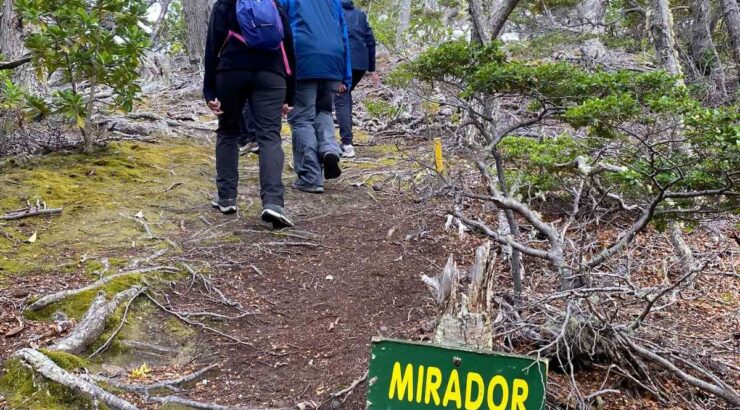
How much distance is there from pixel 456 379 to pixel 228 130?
3.45 meters

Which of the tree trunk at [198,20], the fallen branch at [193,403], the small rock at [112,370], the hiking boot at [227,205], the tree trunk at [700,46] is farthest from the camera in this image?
the tree trunk at [700,46]

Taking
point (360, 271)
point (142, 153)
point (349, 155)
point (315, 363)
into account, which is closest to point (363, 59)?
point (349, 155)

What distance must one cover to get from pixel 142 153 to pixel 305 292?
348 centimetres

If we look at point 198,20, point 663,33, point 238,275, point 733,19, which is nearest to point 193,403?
point 238,275

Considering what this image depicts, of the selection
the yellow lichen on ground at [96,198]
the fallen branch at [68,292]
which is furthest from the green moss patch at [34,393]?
the yellow lichen on ground at [96,198]

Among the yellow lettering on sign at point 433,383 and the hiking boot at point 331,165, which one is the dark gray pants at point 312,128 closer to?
the hiking boot at point 331,165

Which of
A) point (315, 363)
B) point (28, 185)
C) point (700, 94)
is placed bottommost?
point (315, 363)

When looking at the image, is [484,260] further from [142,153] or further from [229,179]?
[142,153]

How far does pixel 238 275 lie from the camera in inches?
152

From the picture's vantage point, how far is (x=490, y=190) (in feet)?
9.57

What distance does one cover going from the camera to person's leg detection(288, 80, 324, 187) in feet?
17.7

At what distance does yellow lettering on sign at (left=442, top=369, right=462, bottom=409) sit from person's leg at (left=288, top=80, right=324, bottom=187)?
398 centimetres

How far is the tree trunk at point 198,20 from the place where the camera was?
9102mm

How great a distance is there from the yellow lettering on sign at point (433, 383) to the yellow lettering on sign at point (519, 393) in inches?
8.1
